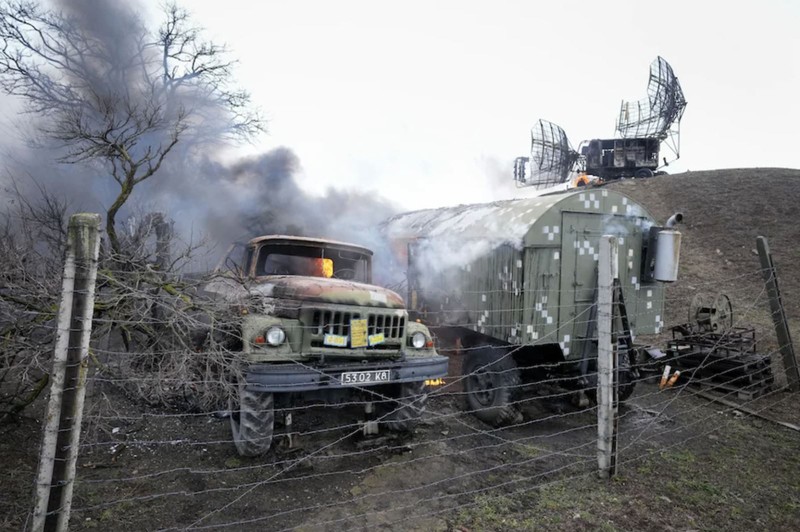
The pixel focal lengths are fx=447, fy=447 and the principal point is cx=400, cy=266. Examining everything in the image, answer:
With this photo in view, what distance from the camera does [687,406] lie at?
7023 mm

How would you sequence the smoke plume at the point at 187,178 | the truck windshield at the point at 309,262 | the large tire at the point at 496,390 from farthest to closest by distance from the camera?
the smoke plume at the point at 187,178 → the large tire at the point at 496,390 → the truck windshield at the point at 309,262

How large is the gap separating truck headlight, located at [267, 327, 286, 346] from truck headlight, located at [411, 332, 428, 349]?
169 centimetres

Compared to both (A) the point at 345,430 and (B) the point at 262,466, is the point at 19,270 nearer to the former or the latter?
(B) the point at 262,466

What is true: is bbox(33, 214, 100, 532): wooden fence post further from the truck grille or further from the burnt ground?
the truck grille

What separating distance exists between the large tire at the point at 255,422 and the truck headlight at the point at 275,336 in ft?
1.63

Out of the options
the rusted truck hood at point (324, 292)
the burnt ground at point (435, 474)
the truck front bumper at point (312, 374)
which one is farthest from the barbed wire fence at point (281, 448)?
the rusted truck hood at point (324, 292)

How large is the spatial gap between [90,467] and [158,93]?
20.1 meters

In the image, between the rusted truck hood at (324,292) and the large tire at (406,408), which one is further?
the large tire at (406,408)

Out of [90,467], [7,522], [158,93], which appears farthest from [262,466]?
[158,93]

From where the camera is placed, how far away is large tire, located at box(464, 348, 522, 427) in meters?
6.16

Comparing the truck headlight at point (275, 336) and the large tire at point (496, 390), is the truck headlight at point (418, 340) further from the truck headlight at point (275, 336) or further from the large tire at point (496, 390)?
the truck headlight at point (275, 336)

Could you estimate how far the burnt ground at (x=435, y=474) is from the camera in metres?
3.70

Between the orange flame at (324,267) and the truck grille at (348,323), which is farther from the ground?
the orange flame at (324,267)

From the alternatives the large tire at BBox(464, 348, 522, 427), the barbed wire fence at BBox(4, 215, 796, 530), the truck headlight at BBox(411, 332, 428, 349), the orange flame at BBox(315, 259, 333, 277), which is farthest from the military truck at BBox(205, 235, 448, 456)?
the large tire at BBox(464, 348, 522, 427)
